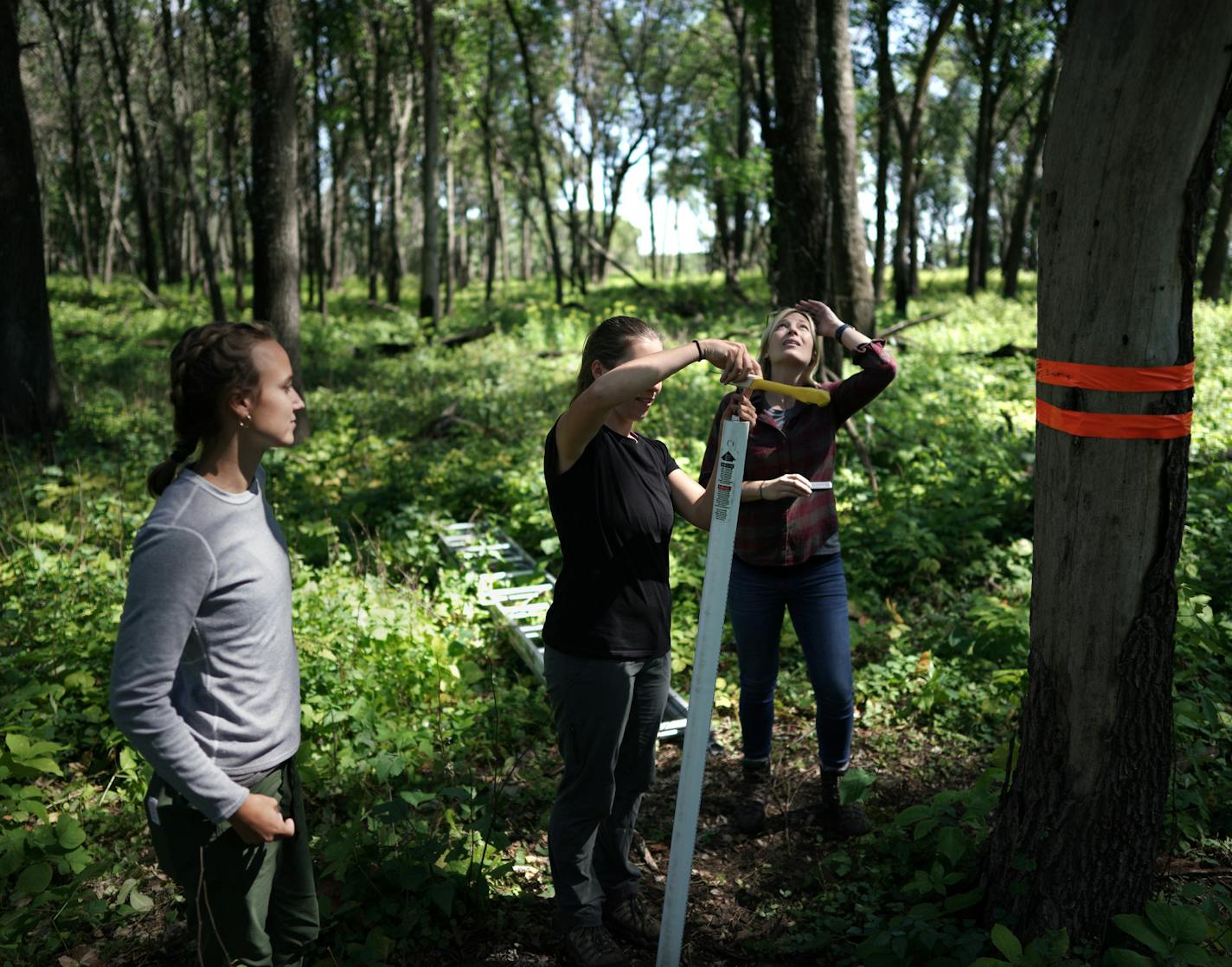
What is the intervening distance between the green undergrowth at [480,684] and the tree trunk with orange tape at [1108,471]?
0.76ft

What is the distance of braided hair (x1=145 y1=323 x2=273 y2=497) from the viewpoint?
213cm

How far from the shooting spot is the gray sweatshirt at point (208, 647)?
1.94m

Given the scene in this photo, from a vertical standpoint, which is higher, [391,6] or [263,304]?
[391,6]

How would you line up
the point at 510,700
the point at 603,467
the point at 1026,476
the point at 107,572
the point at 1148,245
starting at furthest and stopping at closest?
the point at 1026,476
the point at 107,572
the point at 510,700
the point at 603,467
the point at 1148,245

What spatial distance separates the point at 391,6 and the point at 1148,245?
81.5ft

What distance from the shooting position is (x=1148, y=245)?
2.39 metres

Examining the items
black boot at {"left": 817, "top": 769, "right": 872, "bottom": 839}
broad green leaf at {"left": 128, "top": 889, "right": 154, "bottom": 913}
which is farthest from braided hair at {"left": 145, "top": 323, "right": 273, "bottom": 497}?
black boot at {"left": 817, "top": 769, "right": 872, "bottom": 839}

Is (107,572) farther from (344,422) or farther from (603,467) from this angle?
(344,422)

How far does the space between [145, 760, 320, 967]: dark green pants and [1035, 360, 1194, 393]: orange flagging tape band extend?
2.41 metres

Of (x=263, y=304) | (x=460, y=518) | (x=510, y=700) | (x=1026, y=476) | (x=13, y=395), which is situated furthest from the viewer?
(x=263, y=304)

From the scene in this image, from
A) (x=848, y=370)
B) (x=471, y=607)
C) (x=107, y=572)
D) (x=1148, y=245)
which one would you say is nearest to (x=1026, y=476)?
(x=848, y=370)

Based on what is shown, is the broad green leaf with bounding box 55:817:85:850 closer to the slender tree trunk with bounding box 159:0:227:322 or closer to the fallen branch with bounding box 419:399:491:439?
the fallen branch with bounding box 419:399:491:439

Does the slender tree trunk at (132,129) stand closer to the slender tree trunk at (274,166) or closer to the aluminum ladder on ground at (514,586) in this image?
the slender tree trunk at (274,166)

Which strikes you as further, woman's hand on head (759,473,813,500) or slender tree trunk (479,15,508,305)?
Result: slender tree trunk (479,15,508,305)
